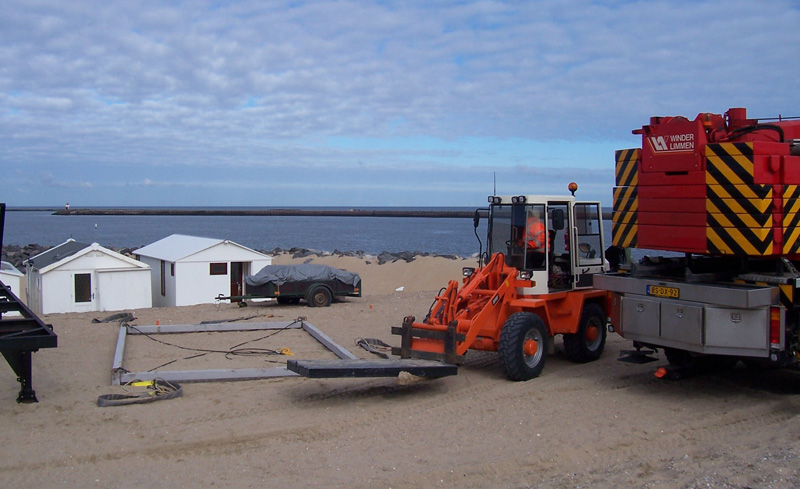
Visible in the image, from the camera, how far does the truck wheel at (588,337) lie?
11.1 metres

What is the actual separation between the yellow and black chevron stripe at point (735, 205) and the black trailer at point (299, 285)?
42.7 ft

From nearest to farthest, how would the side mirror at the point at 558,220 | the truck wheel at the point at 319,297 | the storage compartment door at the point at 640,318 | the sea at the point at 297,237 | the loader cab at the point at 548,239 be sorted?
the storage compartment door at the point at 640,318 → the side mirror at the point at 558,220 → the loader cab at the point at 548,239 → the truck wheel at the point at 319,297 → the sea at the point at 297,237

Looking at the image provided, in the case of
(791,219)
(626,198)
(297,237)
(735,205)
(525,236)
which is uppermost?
(626,198)

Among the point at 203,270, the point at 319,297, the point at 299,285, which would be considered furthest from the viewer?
the point at 203,270

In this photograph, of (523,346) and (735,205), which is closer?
(735,205)

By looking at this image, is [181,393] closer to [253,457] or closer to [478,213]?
[253,457]

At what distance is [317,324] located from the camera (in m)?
15.5

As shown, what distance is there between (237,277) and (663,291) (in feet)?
59.8

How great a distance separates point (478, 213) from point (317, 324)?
5.88 meters

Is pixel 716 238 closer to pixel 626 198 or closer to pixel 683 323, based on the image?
pixel 683 323

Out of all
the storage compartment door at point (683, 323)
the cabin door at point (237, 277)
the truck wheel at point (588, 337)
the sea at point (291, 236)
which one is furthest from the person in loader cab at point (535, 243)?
the sea at point (291, 236)

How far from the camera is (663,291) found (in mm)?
8820

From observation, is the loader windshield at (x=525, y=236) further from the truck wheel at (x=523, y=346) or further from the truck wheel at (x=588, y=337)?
the truck wheel at (x=588, y=337)

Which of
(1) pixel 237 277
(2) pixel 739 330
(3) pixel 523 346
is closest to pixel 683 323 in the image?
(2) pixel 739 330
